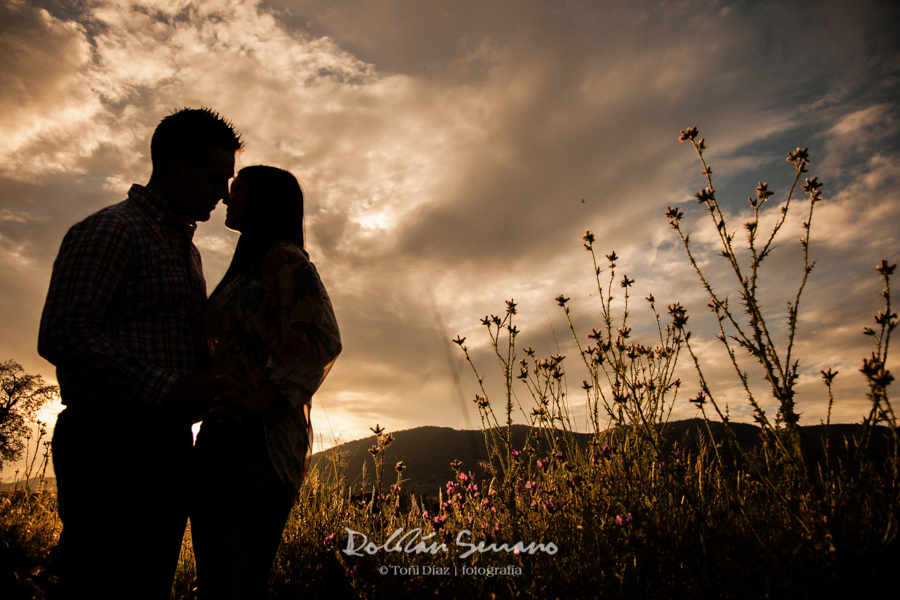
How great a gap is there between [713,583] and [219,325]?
2.37 meters

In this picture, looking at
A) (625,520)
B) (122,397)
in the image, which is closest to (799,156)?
(625,520)

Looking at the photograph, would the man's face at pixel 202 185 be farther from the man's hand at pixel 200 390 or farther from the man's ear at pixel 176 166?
the man's hand at pixel 200 390

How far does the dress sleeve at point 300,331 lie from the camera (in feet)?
4.11

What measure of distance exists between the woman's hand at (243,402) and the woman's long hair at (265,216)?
48 cm

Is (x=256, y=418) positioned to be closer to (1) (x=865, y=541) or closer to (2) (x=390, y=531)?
(2) (x=390, y=531)

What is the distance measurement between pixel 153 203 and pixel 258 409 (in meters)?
0.94

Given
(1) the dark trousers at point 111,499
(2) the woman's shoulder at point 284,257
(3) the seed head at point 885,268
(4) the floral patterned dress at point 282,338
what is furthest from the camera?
(3) the seed head at point 885,268

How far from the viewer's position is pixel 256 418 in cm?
124

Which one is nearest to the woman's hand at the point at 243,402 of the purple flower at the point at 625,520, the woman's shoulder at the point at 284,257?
the woman's shoulder at the point at 284,257

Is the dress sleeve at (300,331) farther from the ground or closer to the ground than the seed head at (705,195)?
closer to the ground

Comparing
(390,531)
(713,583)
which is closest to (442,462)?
(390,531)

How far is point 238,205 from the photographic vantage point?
62.2 inches

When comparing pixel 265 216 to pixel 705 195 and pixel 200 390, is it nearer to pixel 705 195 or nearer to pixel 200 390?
pixel 200 390

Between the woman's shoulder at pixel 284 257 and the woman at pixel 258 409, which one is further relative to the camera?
the woman's shoulder at pixel 284 257
